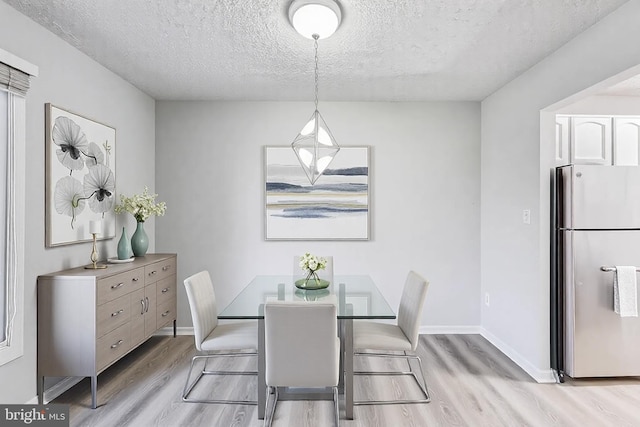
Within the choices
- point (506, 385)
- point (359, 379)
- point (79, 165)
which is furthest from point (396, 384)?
point (79, 165)

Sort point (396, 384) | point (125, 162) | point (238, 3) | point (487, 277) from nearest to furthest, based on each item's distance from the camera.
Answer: point (238, 3), point (396, 384), point (125, 162), point (487, 277)

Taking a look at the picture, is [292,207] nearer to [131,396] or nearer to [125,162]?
[125,162]

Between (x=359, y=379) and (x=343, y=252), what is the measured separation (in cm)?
151

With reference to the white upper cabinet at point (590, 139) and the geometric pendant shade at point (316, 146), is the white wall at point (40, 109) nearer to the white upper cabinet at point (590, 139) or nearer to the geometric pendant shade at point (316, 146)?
the geometric pendant shade at point (316, 146)

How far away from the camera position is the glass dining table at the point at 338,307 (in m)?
2.45

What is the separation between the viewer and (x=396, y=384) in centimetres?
307

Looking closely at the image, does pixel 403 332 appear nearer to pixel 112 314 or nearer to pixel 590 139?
pixel 112 314

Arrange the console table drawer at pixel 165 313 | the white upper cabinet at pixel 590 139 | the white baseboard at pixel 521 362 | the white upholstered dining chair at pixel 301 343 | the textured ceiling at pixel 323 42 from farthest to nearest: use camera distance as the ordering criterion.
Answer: the console table drawer at pixel 165 313 < the white upper cabinet at pixel 590 139 < the white baseboard at pixel 521 362 < the textured ceiling at pixel 323 42 < the white upholstered dining chair at pixel 301 343

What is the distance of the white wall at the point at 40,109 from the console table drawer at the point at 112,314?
1.26 feet

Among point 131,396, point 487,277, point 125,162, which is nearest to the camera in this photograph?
point 131,396

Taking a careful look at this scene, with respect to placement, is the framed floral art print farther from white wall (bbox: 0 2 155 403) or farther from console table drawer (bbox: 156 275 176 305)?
console table drawer (bbox: 156 275 176 305)

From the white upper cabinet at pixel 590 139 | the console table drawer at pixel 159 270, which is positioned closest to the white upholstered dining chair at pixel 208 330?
the console table drawer at pixel 159 270

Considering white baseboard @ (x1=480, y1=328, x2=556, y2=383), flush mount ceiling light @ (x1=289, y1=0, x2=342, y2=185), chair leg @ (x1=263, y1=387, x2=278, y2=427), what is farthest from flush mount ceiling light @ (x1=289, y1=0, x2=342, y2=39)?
white baseboard @ (x1=480, y1=328, x2=556, y2=383)

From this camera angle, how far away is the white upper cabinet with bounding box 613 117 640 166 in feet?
11.1
